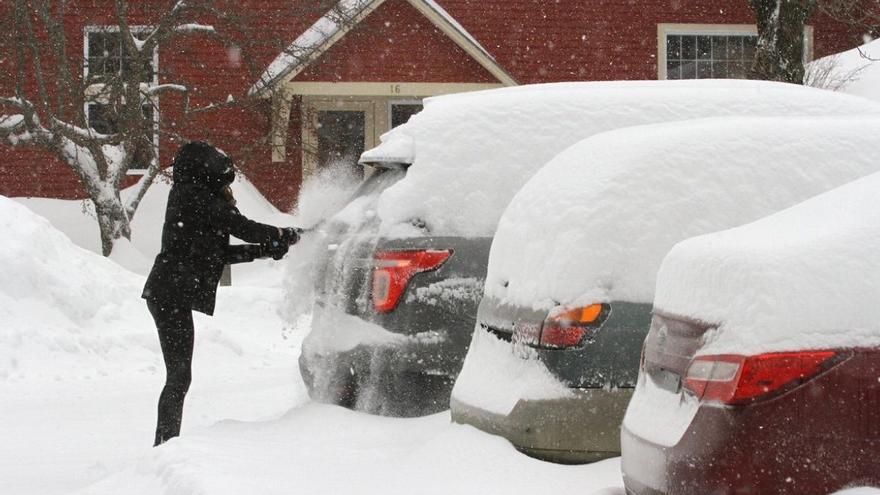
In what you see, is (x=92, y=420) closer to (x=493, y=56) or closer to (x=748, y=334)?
(x=748, y=334)

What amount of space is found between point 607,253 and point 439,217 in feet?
5.59

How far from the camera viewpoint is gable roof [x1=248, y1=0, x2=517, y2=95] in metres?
20.6

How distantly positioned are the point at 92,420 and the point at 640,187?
4.94m

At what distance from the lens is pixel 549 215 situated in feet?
16.7

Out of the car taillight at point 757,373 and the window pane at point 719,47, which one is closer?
the car taillight at point 757,373

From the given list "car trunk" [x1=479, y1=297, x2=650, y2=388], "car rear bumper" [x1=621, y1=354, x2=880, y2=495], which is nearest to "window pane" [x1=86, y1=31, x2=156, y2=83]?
"car trunk" [x1=479, y1=297, x2=650, y2=388]

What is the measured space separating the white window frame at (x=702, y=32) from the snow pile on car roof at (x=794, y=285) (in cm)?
2171

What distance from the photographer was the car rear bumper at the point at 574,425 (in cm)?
486

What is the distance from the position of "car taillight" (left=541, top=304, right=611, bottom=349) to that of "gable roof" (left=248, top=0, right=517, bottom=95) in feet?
51.5

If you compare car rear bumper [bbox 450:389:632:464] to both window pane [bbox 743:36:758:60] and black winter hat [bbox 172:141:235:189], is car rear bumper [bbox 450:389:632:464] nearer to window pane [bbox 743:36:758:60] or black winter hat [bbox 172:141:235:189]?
black winter hat [bbox 172:141:235:189]

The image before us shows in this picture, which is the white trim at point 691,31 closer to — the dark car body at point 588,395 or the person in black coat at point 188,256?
the person in black coat at point 188,256

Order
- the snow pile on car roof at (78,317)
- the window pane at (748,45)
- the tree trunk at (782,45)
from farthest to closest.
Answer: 1. the window pane at (748,45)
2. the tree trunk at (782,45)
3. the snow pile on car roof at (78,317)

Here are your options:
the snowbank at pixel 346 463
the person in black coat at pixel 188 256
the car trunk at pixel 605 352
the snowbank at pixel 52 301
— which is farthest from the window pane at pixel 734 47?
the car trunk at pixel 605 352

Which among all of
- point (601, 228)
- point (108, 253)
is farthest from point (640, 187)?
point (108, 253)
